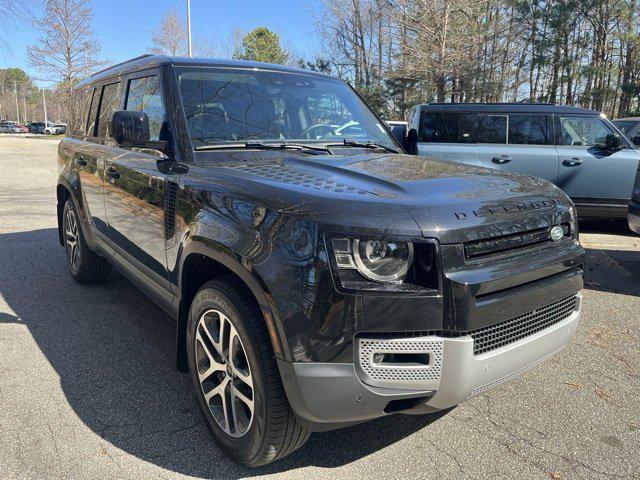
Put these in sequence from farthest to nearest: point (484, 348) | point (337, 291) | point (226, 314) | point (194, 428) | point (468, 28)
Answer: point (468, 28)
point (194, 428)
point (226, 314)
point (484, 348)
point (337, 291)

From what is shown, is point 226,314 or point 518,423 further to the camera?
point 518,423

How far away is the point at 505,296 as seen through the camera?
2.12m

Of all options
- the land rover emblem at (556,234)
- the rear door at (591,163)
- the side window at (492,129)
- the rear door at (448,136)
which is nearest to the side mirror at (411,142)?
the land rover emblem at (556,234)

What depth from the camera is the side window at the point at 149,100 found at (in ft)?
10.3

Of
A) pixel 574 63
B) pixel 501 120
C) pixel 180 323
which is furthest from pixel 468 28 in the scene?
pixel 180 323

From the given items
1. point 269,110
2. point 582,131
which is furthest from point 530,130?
point 269,110

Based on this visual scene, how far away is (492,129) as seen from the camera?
8.20m

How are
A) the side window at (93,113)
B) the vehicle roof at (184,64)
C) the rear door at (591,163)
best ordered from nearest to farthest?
the vehicle roof at (184,64), the side window at (93,113), the rear door at (591,163)

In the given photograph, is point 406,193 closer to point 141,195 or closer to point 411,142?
point 141,195

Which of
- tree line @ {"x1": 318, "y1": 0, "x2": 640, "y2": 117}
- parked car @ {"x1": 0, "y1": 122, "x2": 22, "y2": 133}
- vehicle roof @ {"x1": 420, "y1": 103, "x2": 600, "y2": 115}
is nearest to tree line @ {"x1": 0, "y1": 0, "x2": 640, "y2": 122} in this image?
tree line @ {"x1": 318, "y1": 0, "x2": 640, "y2": 117}

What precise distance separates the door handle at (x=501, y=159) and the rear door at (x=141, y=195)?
5.89 meters

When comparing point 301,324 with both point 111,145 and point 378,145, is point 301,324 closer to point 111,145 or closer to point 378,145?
point 378,145

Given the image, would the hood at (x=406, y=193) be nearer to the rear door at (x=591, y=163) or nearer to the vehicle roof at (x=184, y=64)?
the vehicle roof at (x=184, y=64)

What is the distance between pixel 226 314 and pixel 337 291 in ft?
2.15
